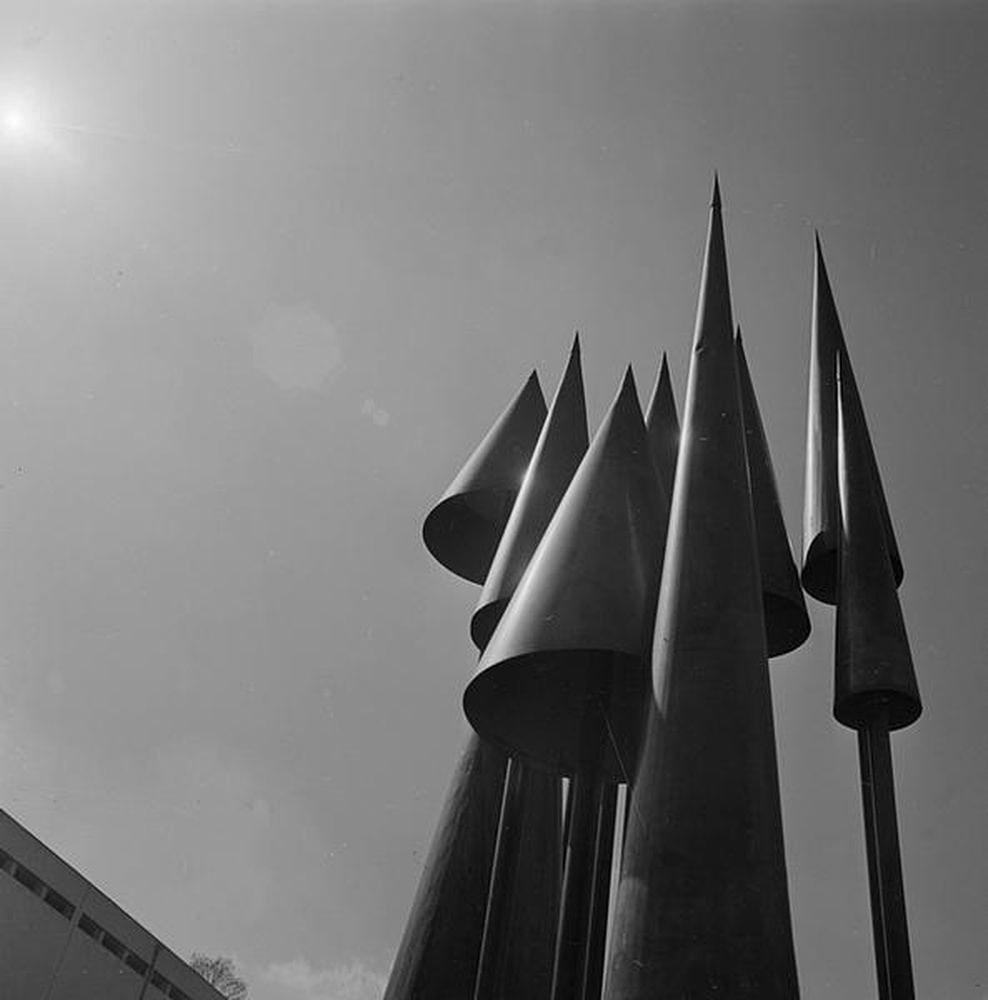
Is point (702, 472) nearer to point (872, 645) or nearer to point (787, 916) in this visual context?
point (872, 645)

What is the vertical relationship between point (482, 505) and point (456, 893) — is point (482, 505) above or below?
above

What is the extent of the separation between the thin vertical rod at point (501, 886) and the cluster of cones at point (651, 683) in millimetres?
20

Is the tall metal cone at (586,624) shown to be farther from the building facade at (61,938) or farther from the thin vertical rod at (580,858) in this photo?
the building facade at (61,938)

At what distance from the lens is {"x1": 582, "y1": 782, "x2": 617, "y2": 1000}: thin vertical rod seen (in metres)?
7.28

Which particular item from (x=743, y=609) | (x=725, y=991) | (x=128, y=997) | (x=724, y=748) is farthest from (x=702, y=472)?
(x=128, y=997)

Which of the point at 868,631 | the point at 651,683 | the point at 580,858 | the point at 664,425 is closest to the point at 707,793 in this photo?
the point at 651,683

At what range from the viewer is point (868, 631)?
27.4ft

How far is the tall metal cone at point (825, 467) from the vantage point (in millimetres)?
9711

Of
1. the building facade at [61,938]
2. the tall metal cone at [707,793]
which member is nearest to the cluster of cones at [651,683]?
the tall metal cone at [707,793]

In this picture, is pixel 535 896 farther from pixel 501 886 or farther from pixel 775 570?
pixel 775 570

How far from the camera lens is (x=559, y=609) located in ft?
21.6

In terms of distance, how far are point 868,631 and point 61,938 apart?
2353 centimetres

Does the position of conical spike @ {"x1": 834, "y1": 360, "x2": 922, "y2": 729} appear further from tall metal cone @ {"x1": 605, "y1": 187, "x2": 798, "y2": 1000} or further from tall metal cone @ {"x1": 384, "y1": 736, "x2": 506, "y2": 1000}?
tall metal cone @ {"x1": 384, "y1": 736, "x2": 506, "y2": 1000}

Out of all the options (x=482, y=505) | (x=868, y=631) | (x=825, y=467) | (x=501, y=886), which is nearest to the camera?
(x=501, y=886)
